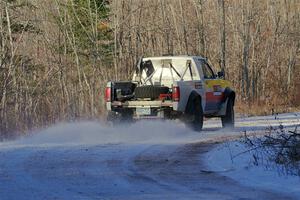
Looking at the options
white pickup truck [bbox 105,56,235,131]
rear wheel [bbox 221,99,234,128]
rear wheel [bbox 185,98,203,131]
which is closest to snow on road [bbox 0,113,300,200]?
rear wheel [bbox 185,98,203,131]

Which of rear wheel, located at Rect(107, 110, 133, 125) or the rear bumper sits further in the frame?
rear wheel, located at Rect(107, 110, 133, 125)

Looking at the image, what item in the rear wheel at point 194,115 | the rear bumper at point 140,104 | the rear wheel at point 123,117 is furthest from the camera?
the rear wheel at point 123,117

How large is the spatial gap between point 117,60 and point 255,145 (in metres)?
14.9

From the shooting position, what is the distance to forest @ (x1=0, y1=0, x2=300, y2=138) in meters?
21.2

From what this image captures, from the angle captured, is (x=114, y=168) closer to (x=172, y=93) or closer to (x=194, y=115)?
(x=172, y=93)

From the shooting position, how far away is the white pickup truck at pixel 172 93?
16.1 m

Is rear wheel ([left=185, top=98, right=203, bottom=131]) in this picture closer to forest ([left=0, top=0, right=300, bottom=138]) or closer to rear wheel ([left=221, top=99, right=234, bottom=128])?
rear wheel ([left=221, top=99, right=234, bottom=128])

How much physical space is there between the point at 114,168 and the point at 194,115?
264 inches

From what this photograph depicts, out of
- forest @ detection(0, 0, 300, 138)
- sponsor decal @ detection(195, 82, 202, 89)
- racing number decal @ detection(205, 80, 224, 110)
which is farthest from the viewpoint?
forest @ detection(0, 0, 300, 138)

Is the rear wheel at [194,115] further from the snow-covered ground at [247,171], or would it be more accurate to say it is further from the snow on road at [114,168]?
the snow-covered ground at [247,171]

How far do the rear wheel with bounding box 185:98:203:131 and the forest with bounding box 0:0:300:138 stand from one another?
464 cm

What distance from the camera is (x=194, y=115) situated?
16469 mm

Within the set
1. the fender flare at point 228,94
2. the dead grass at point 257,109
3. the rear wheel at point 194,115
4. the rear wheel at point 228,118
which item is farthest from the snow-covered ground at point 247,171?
the dead grass at point 257,109

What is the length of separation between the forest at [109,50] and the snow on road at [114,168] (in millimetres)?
4246
